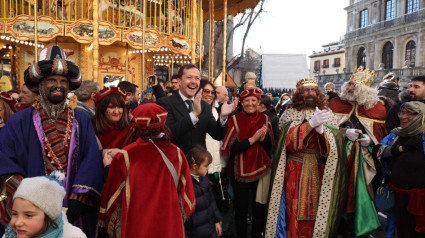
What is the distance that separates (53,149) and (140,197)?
813 millimetres

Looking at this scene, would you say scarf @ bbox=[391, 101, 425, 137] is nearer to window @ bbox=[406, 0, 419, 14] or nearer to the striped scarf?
the striped scarf

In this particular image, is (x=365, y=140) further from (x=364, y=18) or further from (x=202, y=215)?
(x=364, y=18)

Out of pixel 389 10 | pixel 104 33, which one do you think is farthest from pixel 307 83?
pixel 389 10

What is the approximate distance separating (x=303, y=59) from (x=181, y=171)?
858cm

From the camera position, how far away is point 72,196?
2.79 m

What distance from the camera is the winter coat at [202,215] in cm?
344

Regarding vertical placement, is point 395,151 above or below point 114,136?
below

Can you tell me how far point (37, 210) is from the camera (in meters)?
2.17

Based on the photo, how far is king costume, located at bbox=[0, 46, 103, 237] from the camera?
267 centimetres

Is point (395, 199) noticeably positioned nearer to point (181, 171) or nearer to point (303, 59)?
point (181, 171)

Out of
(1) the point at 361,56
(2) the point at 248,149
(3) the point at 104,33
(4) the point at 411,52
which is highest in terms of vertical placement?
(1) the point at 361,56

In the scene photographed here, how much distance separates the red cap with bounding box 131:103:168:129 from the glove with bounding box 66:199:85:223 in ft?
2.57

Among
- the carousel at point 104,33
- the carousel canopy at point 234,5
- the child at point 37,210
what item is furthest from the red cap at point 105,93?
the carousel canopy at point 234,5

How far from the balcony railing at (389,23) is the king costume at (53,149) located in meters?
44.1
